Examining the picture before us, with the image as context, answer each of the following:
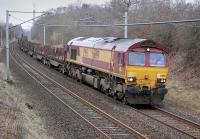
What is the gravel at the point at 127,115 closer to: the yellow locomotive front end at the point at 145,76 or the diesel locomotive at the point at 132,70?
the diesel locomotive at the point at 132,70

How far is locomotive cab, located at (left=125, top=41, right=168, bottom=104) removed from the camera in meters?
23.3

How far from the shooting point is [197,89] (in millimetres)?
27484

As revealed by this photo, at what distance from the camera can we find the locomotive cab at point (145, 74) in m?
23.3

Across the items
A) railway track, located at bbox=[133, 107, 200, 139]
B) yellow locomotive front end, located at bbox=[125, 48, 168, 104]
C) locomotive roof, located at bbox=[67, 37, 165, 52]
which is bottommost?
railway track, located at bbox=[133, 107, 200, 139]

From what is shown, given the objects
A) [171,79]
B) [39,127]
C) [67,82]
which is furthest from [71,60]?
[39,127]

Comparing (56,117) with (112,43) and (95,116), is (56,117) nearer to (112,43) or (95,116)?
(95,116)

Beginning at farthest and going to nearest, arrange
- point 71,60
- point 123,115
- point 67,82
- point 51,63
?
point 51,63 → point 71,60 → point 67,82 → point 123,115

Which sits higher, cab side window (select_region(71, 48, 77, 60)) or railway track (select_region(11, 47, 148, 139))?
cab side window (select_region(71, 48, 77, 60))

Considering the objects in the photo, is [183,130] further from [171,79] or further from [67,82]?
[67,82]

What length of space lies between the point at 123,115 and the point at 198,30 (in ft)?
51.7

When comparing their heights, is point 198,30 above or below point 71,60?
above

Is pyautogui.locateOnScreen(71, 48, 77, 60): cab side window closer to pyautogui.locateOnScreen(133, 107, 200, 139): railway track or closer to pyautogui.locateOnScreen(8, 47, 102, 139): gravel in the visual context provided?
pyautogui.locateOnScreen(8, 47, 102, 139): gravel

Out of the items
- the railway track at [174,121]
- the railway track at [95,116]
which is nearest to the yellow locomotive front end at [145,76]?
the railway track at [174,121]

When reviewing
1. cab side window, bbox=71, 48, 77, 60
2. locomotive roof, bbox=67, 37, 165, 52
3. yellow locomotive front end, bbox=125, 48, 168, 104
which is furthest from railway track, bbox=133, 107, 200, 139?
cab side window, bbox=71, 48, 77, 60
